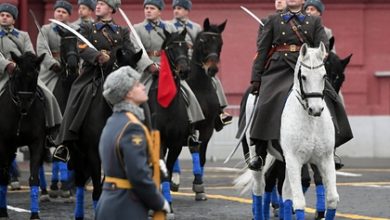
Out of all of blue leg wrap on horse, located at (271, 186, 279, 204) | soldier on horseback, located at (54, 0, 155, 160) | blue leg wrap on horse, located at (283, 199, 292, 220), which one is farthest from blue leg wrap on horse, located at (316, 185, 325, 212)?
soldier on horseback, located at (54, 0, 155, 160)

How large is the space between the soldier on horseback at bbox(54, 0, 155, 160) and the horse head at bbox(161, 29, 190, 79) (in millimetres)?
685

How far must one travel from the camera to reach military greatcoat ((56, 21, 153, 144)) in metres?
16.2

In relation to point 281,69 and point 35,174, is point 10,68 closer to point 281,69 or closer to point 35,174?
point 35,174

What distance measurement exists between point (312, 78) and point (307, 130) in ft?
2.05

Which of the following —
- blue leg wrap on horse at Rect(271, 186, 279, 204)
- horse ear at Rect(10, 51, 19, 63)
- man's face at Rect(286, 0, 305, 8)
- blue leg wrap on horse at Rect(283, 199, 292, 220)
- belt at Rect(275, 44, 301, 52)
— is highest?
man's face at Rect(286, 0, 305, 8)

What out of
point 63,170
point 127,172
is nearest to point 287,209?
point 127,172

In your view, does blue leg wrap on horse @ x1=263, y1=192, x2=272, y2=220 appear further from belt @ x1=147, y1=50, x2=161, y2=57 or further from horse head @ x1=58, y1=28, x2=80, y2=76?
horse head @ x1=58, y1=28, x2=80, y2=76

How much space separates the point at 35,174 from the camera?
1703 centimetres

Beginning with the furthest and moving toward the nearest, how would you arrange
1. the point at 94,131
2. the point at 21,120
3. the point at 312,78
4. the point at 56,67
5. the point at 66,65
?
the point at 56,67
the point at 66,65
the point at 21,120
the point at 94,131
the point at 312,78

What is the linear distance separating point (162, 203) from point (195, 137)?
28.3 ft

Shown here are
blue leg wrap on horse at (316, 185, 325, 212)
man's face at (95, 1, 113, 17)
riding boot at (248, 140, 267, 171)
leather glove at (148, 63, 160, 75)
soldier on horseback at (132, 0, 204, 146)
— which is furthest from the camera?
soldier on horseback at (132, 0, 204, 146)

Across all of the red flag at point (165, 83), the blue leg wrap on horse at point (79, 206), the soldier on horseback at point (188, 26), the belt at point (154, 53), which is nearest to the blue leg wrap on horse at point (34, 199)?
the blue leg wrap on horse at point (79, 206)

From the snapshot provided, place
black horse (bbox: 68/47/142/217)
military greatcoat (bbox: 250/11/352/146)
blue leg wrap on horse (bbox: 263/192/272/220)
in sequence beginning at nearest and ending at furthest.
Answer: military greatcoat (bbox: 250/11/352/146)
black horse (bbox: 68/47/142/217)
blue leg wrap on horse (bbox: 263/192/272/220)

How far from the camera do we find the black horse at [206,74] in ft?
64.7
